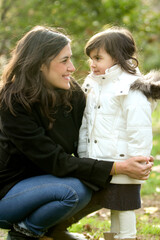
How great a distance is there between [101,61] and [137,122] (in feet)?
1.64

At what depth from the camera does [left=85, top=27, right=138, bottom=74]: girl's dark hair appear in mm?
2596

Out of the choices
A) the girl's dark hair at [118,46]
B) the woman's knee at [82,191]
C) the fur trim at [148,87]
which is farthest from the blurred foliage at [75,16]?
the woman's knee at [82,191]

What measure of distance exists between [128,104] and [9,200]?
37.3 inches

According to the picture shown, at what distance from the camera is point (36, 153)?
8.20ft

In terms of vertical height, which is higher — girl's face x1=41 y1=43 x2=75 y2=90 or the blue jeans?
girl's face x1=41 y1=43 x2=75 y2=90

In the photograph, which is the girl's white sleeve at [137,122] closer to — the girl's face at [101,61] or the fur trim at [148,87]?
the fur trim at [148,87]

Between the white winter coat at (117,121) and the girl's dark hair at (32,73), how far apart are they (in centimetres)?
28

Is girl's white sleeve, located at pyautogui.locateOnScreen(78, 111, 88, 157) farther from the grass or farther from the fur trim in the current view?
the grass

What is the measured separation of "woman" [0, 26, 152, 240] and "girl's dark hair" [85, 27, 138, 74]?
0.20m

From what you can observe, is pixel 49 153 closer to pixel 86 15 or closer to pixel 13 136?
pixel 13 136

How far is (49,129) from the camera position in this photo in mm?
2607

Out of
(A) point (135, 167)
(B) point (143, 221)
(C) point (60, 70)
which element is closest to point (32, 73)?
(C) point (60, 70)

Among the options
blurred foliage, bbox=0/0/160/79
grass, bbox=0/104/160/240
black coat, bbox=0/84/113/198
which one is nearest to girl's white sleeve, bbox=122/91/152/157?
black coat, bbox=0/84/113/198

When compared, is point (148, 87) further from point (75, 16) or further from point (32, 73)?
point (75, 16)
